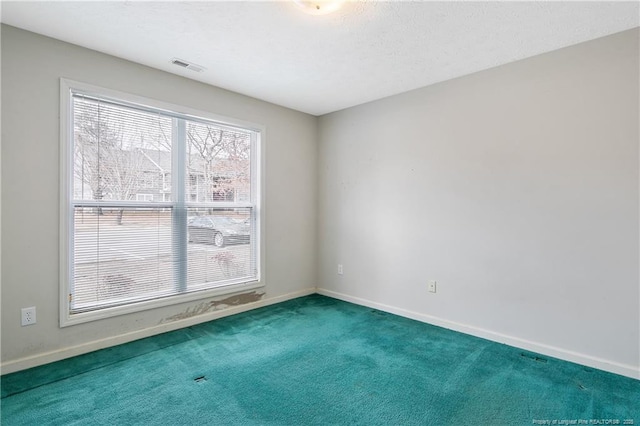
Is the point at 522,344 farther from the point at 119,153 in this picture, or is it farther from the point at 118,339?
the point at 119,153

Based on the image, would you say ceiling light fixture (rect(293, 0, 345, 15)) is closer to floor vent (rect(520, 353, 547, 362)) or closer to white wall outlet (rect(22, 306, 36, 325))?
white wall outlet (rect(22, 306, 36, 325))

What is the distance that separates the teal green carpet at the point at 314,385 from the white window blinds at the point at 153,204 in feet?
1.94

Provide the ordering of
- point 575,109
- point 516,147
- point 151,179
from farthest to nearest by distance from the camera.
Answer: point 151,179
point 516,147
point 575,109

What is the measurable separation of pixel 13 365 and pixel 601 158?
15.0ft

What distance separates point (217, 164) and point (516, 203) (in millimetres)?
2967

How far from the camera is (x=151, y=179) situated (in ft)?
10.2

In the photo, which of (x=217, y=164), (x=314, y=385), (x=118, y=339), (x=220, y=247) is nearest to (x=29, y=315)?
(x=118, y=339)

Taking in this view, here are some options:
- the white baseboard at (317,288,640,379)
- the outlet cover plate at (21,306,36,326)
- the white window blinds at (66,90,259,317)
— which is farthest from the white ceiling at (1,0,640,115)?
the white baseboard at (317,288,640,379)

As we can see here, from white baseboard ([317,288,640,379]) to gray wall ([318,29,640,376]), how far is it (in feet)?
0.03

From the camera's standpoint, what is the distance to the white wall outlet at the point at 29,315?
241cm

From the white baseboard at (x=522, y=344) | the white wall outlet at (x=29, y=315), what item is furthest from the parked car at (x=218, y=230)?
the white baseboard at (x=522, y=344)

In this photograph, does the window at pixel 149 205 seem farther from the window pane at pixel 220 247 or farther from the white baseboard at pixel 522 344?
the white baseboard at pixel 522 344

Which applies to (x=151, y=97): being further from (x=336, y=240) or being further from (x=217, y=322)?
(x=336, y=240)

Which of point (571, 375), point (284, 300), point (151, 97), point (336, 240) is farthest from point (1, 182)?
point (571, 375)
